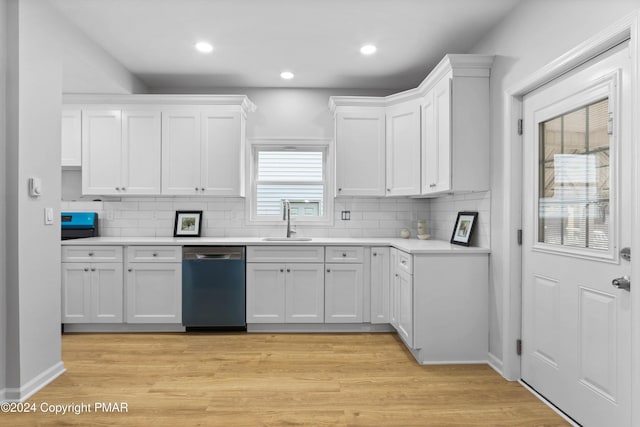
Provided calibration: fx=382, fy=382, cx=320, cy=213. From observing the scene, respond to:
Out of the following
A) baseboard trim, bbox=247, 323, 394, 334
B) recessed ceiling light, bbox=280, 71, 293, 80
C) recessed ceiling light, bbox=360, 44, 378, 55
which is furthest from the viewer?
recessed ceiling light, bbox=280, 71, 293, 80

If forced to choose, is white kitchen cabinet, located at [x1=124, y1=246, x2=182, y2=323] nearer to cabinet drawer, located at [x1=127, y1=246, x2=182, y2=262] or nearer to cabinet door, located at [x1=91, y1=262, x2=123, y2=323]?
cabinet drawer, located at [x1=127, y1=246, x2=182, y2=262]

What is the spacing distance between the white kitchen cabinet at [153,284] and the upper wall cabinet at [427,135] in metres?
1.82

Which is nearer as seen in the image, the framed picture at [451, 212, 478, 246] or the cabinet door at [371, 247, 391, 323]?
the framed picture at [451, 212, 478, 246]

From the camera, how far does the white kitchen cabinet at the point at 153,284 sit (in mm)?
3670

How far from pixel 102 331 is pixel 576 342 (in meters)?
3.91

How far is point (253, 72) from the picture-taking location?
3.94 m

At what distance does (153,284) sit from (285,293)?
1.27 meters

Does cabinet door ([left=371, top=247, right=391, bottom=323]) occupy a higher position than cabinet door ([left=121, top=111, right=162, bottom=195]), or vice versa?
cabinet door ([left=121, top=111, right=162, bottom=195])

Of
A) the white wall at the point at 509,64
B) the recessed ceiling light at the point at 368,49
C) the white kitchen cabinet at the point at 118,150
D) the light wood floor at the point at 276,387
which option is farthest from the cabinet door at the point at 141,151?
the white wall at the point at 509,64

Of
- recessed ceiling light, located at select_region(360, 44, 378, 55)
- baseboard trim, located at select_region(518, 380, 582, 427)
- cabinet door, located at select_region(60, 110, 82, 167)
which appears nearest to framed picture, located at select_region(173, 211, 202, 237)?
cabinet door, located at select_region(60, 110, 82, 167)

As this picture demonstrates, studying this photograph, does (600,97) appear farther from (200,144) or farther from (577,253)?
(200,144)

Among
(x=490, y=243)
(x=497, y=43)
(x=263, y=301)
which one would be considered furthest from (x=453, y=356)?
(x=497, y=43)

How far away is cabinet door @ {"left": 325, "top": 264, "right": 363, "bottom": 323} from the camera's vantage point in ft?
12.2

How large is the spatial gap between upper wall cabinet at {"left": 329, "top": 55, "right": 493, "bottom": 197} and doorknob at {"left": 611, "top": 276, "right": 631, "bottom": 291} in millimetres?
1300
